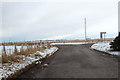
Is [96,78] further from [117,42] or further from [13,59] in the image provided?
[117,42]

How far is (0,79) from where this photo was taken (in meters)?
7.37

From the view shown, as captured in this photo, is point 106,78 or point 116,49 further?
point 116,49

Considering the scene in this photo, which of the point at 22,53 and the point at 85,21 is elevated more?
the point at 85,21

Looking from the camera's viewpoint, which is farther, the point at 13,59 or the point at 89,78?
the point at 13,59

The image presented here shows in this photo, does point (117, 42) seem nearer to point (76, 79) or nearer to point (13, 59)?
point (13, 59)

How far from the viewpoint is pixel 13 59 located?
12.4 metres

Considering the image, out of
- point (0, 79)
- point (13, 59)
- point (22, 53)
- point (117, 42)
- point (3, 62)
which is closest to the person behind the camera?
point (0, 79)

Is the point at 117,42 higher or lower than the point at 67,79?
higher

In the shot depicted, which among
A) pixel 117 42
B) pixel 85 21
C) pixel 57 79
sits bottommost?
pixel 57 79

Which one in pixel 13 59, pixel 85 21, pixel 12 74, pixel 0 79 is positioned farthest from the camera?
pixel 85 21

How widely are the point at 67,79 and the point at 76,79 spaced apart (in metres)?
0.36

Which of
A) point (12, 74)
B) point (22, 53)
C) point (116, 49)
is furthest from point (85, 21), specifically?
point (12, 74)

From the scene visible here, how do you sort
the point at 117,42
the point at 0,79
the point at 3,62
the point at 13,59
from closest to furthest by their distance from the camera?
the point at 0,79
the point at 3,62
the point at 13,59
the point at 117,42

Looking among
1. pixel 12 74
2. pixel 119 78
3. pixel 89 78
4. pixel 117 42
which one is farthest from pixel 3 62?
pixel 117 42
